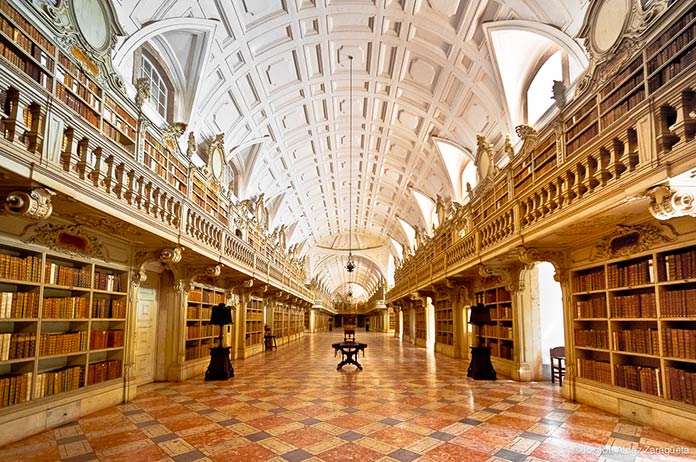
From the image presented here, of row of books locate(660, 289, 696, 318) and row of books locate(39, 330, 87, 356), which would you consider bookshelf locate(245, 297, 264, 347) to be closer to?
row of books locate(39, 330, 87, 356)

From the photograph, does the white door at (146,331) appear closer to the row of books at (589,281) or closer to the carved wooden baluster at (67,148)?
the carved wooden baluster at (67,148)

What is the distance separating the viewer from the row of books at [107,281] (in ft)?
21.3

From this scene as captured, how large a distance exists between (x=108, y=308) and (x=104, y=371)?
3.26ft

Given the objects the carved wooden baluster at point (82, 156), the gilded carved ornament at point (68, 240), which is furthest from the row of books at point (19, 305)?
the carved wooden baluster at point (82, 156)

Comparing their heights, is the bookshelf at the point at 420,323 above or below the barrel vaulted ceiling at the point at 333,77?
below

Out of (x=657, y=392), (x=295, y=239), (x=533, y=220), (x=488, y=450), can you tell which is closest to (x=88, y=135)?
(x=488, y=450)

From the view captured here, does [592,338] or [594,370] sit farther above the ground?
[592,338]

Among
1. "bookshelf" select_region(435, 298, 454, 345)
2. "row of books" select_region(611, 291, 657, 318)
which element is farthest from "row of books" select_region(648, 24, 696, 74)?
"bookshelf" select_region(435, 298, 454, 345)

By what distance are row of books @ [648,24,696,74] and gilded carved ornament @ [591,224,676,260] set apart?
2.06 metres

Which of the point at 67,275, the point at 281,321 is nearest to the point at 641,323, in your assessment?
the point at 67,275

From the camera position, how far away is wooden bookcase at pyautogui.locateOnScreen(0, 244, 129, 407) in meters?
4.83

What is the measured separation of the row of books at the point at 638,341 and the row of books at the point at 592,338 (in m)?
0.30

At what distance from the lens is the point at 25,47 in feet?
13.2

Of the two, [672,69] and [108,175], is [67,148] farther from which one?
[672,69]
